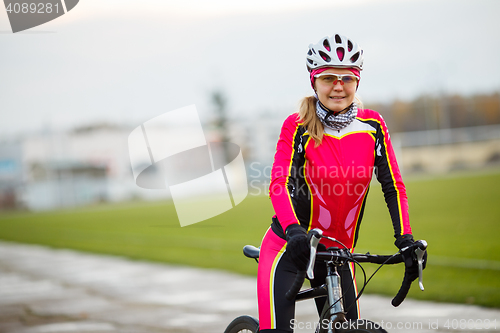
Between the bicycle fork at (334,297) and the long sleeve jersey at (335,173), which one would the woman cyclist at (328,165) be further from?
the bicycle fork at (334,297)

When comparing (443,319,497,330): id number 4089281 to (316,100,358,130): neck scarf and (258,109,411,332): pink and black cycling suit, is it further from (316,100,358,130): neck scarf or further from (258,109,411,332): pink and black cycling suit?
(316,100,358,130): neck scarf

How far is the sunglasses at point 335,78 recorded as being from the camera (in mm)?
3158

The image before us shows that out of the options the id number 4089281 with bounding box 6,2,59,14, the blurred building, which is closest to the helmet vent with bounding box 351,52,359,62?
the id number 4089281 with bounding box 6,2,59,14

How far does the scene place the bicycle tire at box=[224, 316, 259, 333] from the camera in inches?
146

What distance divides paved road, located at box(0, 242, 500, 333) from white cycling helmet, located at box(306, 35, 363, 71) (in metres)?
3.48

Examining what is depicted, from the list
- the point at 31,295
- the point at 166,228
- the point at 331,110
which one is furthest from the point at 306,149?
the point at 166,228

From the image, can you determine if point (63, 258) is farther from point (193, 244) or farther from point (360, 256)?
point (360, 256)

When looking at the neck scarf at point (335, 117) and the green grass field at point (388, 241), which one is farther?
the green grass field at point (388, 241)

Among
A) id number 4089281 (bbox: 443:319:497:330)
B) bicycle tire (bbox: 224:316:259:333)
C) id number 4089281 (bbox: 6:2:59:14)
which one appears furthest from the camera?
id number 4089281 (bbox: 6:2:59:14)

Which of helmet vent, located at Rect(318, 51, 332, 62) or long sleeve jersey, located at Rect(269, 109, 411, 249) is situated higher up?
helmet vent, located at Rect(318, 51, 332, 62)

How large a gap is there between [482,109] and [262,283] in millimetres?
→ 68448

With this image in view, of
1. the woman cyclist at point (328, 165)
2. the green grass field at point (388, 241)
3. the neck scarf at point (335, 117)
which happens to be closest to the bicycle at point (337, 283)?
the woman cyclist at point (328, 165)

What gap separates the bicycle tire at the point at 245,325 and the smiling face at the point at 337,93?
1451 millimetres

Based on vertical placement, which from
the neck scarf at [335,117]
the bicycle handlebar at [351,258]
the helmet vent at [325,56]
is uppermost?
the helmet vent at [325,56]
